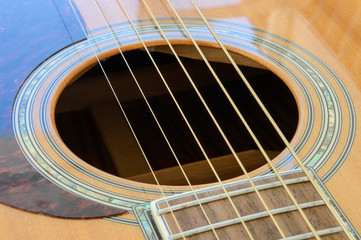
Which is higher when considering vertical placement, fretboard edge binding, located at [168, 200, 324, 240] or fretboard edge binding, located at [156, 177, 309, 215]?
fretboard edge binding, located at [156, 177, 309, 215]

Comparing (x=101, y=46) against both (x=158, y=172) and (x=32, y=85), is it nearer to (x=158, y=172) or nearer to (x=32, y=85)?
(x=32, y=85)

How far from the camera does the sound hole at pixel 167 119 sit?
48.3 inches

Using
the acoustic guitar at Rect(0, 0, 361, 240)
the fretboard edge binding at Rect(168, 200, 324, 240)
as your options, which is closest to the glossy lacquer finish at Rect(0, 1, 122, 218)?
the acoustic guitar at Rect(0, 0, 361, 240)

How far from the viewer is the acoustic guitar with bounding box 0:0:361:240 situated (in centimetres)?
79

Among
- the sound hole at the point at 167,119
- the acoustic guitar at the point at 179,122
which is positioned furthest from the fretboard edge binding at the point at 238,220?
the sound hole at the point at 167,119

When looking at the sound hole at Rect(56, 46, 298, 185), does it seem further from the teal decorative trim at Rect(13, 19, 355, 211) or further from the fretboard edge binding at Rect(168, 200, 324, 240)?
the fretboard edge binding at Rect(168, 200, 324, 240)

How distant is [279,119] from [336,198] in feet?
1.36

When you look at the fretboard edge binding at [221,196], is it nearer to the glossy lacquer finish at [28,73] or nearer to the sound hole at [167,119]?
the glossy lacquer finish at [28,73]

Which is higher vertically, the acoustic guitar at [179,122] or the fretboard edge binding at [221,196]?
the acoustic guitar at [179,122]

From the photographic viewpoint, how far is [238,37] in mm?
1209

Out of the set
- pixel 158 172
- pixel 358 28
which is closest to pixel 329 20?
pixel 358 28

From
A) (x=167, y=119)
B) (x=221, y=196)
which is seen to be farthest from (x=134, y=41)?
(x=221, y=196)

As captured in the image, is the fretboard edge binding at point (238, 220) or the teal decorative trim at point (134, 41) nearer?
the fretboard edge binding at point (238, 220)

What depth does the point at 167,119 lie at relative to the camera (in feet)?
4.28
